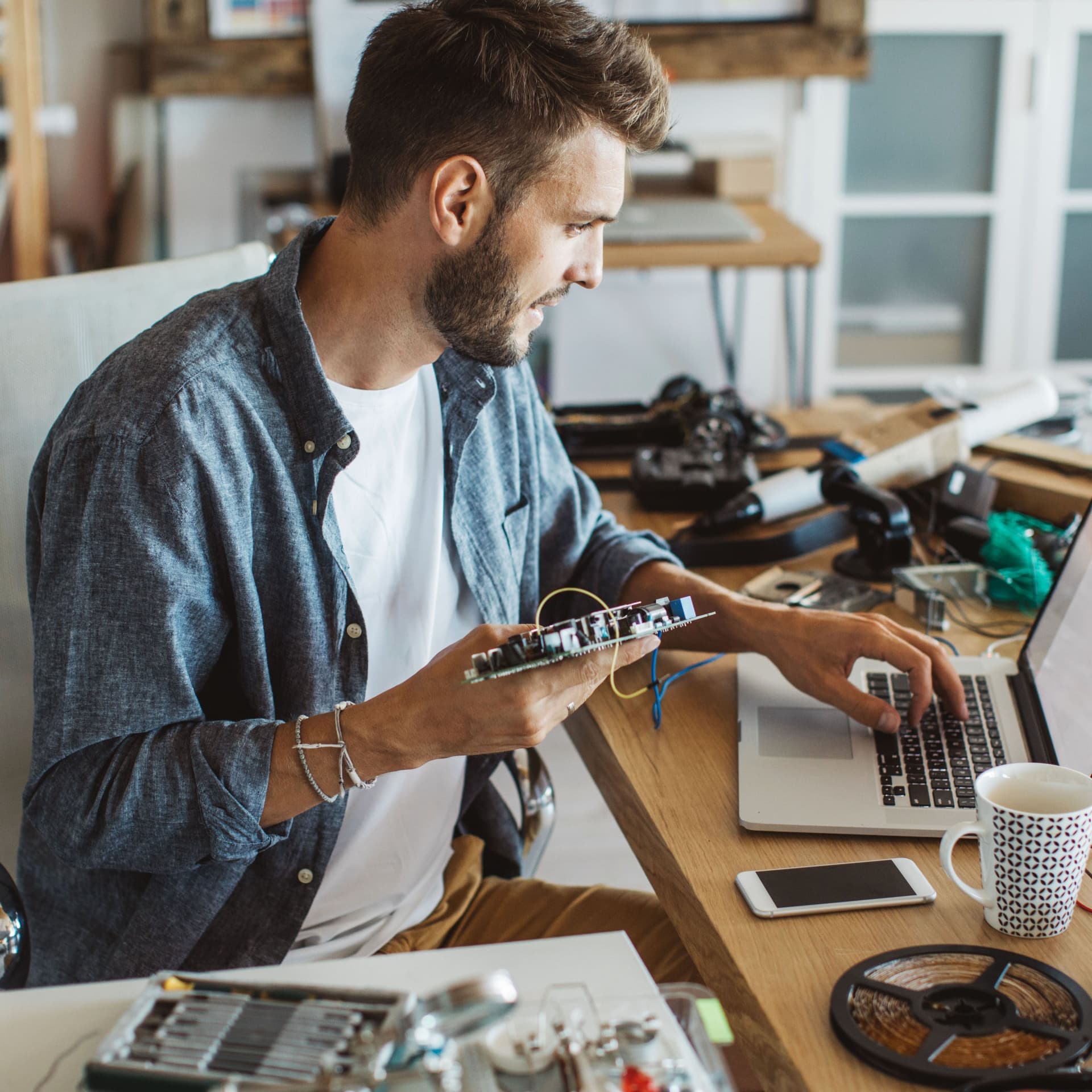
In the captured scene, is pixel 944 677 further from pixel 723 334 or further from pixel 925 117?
pixel 925 117

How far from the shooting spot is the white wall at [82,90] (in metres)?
3.30

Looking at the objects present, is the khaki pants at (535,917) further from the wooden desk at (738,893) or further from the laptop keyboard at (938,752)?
the laptop keyboard at (938,752)

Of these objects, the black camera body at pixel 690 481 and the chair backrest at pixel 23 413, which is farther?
the black camera body at pixel 690 481

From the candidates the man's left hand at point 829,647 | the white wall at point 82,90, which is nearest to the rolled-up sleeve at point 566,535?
the man's left hand at point 829,647

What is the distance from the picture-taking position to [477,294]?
1109 millimetres

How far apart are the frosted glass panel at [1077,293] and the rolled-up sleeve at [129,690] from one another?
338cm

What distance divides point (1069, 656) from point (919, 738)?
15 cm

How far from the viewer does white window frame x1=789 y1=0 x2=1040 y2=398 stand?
3457 millimetres

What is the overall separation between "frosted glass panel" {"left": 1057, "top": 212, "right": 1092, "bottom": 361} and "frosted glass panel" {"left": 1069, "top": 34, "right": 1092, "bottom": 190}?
0.10 m

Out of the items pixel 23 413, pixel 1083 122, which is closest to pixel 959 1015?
pixel 23 413

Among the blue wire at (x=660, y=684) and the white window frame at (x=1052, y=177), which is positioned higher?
the white window frame at (x=1052, y=177)

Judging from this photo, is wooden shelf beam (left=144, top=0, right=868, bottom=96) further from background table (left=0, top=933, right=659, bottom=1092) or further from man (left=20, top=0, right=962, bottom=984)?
background table (left=0, top=933, right=659, bottom=1092)

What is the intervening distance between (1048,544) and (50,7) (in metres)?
2.93

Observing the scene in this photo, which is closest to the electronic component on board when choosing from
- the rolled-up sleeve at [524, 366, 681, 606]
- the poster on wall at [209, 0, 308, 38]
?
the rolled-up sleeve at [524, 366, 681, 606]
